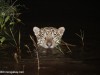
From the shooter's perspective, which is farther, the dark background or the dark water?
the dark background

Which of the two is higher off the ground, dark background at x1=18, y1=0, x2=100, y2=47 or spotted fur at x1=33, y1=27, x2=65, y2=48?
dark background at x1=18, y1=0, x2=100, y2=47

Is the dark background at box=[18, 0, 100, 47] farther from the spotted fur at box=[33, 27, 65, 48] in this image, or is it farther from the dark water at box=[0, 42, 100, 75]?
the dark water at box=[0, 42, 100, 75]

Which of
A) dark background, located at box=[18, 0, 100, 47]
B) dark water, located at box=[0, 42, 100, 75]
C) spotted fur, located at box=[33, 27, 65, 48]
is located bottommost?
dark water, located at box=[0, 42, 100, 75]

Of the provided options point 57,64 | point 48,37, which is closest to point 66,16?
point 48,37

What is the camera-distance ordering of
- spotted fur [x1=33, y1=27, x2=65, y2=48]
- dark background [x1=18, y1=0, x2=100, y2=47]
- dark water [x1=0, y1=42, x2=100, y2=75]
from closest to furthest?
dark water [x1=0, y1=42, x2=100, y2=75] → spotted fur [x1=33, y1=27, x2=65, y2=48] → dark background [x1=18, y1=0, x2=100, y2=47]

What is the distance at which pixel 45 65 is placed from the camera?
10656 mm

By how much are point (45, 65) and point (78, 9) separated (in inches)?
441

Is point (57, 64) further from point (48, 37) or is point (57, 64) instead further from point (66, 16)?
point (66, 16)

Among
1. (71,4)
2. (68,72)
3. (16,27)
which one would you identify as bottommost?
(68,72)

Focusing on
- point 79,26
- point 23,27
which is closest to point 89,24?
point 79,26

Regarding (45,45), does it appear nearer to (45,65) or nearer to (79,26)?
(45,65)

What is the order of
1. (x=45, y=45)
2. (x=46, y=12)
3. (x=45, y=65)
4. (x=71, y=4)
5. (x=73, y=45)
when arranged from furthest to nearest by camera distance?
1. (x=71, y=4)
2. (x=46, y=12)
3. (x=73, y=45)
4. (x=45, y=45)
5. (x=45, y=65)

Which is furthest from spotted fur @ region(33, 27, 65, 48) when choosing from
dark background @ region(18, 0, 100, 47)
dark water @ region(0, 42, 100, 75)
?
dark background @ region(18, 0, 100, 47)

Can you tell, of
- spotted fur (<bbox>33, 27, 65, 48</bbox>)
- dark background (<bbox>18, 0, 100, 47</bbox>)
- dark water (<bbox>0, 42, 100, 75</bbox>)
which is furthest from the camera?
dark background (<bbox>18, 0, 100, 47</bbox>)
